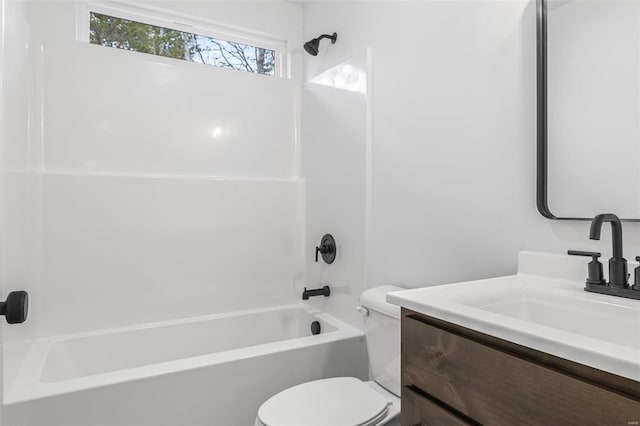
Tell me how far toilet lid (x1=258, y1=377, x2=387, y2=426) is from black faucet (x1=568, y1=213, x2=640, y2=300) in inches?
31.0

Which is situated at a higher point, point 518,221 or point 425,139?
point 425,139

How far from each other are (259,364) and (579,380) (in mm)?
1370

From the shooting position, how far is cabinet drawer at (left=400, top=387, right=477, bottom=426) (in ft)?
2.75

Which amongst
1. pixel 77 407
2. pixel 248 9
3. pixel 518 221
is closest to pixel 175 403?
pixel 77 407

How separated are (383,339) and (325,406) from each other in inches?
13.7

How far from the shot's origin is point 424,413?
0.92 m

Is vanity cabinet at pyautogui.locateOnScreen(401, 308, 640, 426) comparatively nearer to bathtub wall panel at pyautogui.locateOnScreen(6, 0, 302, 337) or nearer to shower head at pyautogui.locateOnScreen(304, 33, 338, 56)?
bathtub wall panel at pyautogui.locateOnScreen(6, 0, 302, 337)

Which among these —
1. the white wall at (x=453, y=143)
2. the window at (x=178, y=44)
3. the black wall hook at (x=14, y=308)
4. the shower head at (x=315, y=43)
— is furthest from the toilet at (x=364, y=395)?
the window at (x=178, y=44)

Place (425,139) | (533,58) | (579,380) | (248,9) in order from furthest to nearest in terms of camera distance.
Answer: (248,9)
(425,139)
(533,58)
(579,380)

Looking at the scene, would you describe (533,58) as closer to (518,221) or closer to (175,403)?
(518,221)

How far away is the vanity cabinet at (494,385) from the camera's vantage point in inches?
23.7

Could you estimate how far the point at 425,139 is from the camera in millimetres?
1721

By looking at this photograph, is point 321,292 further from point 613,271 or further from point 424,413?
point 613,271

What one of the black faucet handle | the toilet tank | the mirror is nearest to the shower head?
the mirror
